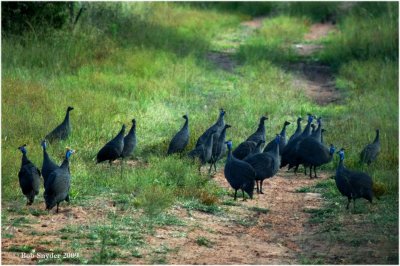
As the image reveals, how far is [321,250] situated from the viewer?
830 cm

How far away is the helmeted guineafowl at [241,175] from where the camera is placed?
999cm

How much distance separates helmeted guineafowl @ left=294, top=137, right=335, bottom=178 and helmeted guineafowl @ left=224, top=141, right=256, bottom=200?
1.59 metres

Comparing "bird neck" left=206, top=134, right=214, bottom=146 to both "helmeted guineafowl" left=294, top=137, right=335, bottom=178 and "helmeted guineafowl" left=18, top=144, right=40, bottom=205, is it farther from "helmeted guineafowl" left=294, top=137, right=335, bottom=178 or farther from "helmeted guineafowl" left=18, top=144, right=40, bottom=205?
"helmeted guineafowl" left=18, top=144, right=40, bottom=205

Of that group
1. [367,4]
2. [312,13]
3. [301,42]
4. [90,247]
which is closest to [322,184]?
[90,247]

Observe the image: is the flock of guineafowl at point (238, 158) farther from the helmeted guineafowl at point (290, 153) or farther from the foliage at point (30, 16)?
the foliage at point (30, 16)

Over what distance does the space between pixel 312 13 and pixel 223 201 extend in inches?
734

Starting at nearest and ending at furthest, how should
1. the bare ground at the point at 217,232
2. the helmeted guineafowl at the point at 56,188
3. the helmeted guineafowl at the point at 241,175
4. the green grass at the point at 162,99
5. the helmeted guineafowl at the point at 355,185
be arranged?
1. the bare ground at the point at 217,232
2. the helmeted guineafowl at the point at 56,188
3. the green grass at the point at 162,99
4. the helmeted guineafowl at the point at 355,185
5. the helmeted guineafowl at the point at 241,175

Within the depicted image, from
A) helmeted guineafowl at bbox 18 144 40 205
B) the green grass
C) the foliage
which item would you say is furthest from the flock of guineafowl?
the foliage

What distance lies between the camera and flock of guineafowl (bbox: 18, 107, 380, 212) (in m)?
9.13

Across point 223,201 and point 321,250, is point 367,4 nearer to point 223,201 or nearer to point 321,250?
point 223,201

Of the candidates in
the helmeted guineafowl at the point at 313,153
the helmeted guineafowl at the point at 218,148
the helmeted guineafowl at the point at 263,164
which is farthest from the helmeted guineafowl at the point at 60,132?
the helmeted guineafowl at the point at 313,153

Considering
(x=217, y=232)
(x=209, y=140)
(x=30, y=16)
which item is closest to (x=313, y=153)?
(x=209, y=140)

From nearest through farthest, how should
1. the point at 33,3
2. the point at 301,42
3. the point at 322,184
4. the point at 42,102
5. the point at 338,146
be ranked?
1. the point at 322,184
2. the point at 338,146
3. the point at 42,102
4. the point at 33,3
5. the point at 301,42

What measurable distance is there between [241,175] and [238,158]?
1.61 m
